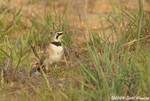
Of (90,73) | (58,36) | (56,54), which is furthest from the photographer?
(58,36)

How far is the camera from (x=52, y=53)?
221 inches

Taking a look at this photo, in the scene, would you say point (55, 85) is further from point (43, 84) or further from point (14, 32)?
point (14, 32)

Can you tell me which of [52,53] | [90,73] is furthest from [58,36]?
[90,73]

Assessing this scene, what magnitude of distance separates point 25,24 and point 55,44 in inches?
65.2

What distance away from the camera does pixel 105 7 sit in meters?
8.84

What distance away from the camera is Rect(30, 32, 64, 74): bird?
18.2ft

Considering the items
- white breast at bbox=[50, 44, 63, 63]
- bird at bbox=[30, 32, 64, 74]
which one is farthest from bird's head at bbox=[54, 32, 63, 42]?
white breast at bbox=[50, 44, 63, 63]

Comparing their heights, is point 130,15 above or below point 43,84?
above

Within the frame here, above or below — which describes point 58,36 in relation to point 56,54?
above

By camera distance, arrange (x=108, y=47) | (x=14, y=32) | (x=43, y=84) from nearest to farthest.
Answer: (x=43, y=84), (x=108, y=47), (x=14, y=32)

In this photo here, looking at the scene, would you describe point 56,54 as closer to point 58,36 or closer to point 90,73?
point 58,36

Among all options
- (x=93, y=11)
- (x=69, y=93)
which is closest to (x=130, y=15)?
(x=69, y=93)

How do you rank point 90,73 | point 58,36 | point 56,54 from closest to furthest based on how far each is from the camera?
point 90,73 < point 56,54 < point 58,36

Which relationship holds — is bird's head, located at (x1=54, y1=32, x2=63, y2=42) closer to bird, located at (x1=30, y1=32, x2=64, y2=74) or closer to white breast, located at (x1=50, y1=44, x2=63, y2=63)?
bird, located at (x1=30, y1=32, x2=64, y2=74)
